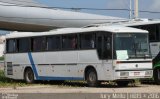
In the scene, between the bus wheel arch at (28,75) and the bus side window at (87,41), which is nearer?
the bus side window at (87,41)

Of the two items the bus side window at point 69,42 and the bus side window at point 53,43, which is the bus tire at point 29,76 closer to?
the bus side window at point 53,43

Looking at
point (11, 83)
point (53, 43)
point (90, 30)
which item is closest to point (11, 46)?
point (11, 83)

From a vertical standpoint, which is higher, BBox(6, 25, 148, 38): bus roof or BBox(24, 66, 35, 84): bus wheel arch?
BBox(6, 25, 148, 38): bus roof

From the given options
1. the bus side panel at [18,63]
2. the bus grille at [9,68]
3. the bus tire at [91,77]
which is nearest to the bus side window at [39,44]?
the bus side panel at [18,63]

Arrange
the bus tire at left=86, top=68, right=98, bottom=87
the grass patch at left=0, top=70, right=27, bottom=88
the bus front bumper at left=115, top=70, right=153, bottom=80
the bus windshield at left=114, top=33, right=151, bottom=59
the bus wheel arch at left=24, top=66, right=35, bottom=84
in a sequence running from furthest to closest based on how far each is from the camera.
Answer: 1. the bus wheel arch at left=24, top=66, right=35, bottom=84
2. the grass patch at left=0, top=70, right=27, bottom=88
3. the bus tire at left=86, top=68, right=98, bottom=87
4. the bus windshield at left=114, top=33, right=151, bottom=59
5. the bus front bumper at left=115, top=70, right=153, bottom=80

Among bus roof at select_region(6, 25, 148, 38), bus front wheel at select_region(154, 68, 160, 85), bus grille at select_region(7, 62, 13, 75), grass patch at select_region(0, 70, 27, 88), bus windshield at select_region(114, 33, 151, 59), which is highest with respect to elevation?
bus roof at select_region(6, 25, 148, 38)

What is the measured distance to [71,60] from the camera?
1016 inches

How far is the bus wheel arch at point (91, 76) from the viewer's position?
79.6ft

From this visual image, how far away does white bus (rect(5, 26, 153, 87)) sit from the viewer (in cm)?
2338

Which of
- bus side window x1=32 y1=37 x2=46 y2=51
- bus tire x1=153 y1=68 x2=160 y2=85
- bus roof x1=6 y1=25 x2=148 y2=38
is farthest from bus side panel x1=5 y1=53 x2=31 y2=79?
bus tire x1=153 y1=68 x2=160 y2=85

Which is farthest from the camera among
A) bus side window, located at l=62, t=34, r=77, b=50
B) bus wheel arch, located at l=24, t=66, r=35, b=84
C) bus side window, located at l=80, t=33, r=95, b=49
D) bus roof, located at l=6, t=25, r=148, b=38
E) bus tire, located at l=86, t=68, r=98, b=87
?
bus wheel arch, located at l=24, t=66, r=35, b=84

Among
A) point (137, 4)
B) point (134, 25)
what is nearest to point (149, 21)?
point (134, 25)

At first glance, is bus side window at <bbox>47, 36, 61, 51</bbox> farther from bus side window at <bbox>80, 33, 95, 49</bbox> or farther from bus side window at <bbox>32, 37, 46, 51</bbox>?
bus side window at <bbox>80, 33, 95, 49</bbox>

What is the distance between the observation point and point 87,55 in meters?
24.6
